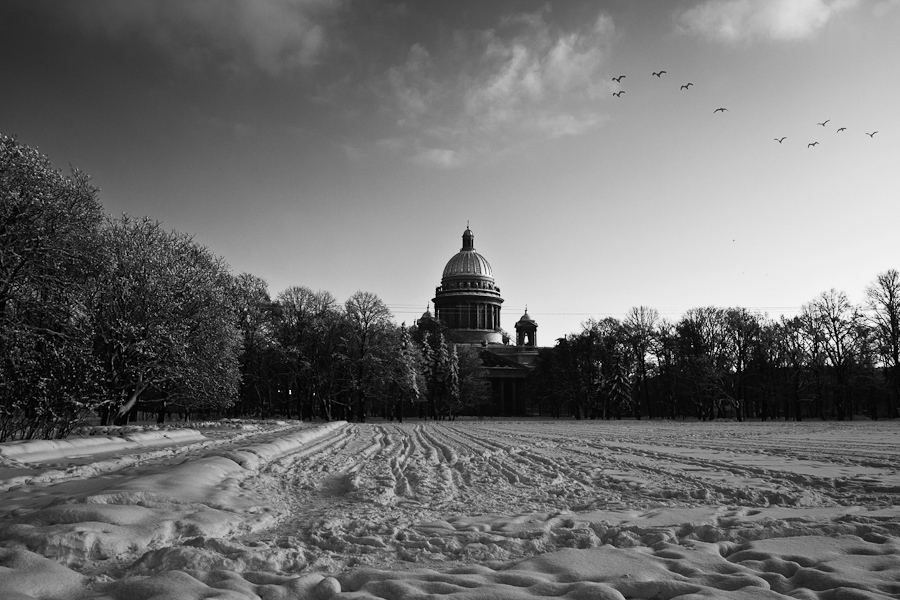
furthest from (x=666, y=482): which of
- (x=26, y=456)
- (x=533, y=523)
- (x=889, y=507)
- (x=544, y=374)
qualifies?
(x=544, y=374)

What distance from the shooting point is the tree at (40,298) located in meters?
16.3

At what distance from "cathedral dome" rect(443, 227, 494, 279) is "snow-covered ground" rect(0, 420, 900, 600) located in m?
113

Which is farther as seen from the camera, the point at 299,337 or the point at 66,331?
the point at 299,337

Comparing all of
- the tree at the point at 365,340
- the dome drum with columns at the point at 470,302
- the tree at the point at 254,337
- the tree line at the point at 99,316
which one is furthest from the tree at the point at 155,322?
the dome drum with columns at the point at 470,302

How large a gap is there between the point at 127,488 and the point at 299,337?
149 feet

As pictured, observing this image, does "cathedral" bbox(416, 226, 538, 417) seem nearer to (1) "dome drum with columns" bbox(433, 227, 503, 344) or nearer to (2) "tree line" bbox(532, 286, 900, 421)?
(1) "dome drum with columns" bbox(433, 227, 503, 344)

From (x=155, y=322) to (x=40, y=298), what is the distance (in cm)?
602

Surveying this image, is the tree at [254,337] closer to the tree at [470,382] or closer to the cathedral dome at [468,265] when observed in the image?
the tree at [470,382]

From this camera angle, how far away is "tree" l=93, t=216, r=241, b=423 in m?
24.2

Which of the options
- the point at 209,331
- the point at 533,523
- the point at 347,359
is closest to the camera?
the point at 533,523

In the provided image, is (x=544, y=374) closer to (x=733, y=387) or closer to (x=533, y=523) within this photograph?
(x=733, y=387)

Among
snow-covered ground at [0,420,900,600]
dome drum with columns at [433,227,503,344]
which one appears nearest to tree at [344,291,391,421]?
snow-covered ground at [0,420,900,600]

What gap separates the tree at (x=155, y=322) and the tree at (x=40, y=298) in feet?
10.6

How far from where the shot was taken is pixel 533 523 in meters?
5.82
